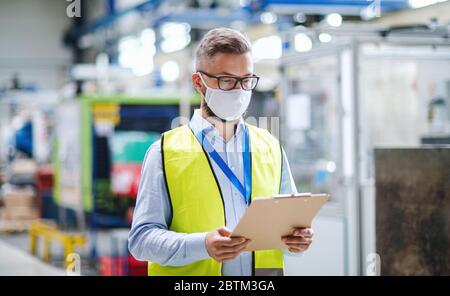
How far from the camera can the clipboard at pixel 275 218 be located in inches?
88.5

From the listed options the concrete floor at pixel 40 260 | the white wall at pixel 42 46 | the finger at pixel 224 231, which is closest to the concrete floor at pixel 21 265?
the concrete floor at pixel 40 260

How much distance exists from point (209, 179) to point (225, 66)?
0.37 m

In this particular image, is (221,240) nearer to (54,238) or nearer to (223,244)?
(223,244)

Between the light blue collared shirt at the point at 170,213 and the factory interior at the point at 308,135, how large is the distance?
0.17m

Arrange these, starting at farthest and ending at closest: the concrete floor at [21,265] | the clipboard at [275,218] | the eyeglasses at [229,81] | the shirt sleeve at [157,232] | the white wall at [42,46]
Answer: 1. the white wall at [42,46]
2. the concrete floor at [21,265]
3. the eyeglasses at [229,81]
4. the shirt sleeve at [157,232]
5. the clipboard at [275,218]

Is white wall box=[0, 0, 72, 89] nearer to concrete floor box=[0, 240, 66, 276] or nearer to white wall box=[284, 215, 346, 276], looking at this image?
concrete floor box=[0, 240, 66, 276]

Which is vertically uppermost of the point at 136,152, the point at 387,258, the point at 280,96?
the point at 280,96

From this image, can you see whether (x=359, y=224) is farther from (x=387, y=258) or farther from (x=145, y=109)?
(x=145, y=109)

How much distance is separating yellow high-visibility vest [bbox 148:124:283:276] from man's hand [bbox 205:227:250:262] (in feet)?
0.50

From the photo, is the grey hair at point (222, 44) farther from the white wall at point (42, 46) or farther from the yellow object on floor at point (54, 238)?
the white wall at point (42, 46)

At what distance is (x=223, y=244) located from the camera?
2297mm

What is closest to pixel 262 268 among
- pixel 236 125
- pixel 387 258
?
pixel 236 125
